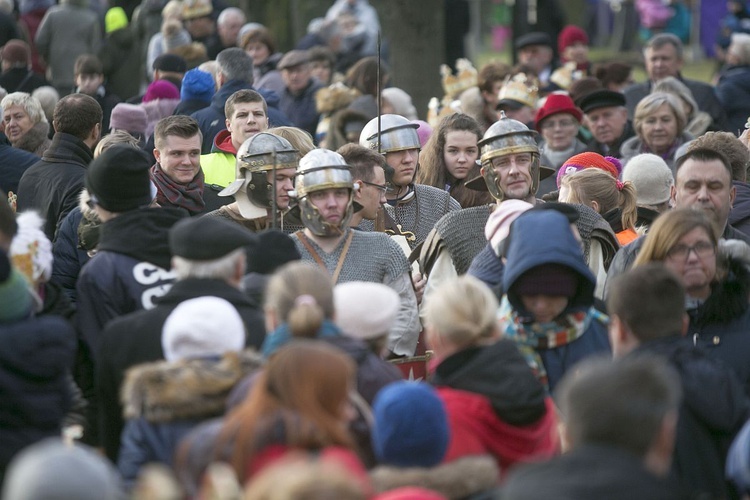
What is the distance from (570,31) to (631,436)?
13951 mm

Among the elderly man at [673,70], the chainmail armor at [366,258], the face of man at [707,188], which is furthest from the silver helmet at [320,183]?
the elderly man at [673,70]

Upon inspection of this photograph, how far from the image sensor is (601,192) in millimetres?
7996

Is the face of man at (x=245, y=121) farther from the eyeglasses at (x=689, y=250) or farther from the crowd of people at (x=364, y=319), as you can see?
the eyeglasses at (x=689, y=250)

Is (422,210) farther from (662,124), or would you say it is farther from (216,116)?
(662,124)

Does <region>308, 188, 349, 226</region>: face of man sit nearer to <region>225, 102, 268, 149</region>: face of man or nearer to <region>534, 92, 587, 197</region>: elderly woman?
<region>225, 102, 268, 149</region>: face of man

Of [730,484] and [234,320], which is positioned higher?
[234,320]

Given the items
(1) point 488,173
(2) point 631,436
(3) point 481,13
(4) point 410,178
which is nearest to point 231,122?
(4) point 410,178

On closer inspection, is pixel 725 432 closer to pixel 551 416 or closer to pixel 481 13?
pixel 551 416

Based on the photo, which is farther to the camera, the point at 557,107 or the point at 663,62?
the point at 663,62

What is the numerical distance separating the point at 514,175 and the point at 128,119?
4161 mm

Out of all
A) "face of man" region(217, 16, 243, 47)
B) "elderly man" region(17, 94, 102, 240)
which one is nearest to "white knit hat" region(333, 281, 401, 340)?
"elderly man" region(17, 94, 102, 240)

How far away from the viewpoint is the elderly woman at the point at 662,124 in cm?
1057

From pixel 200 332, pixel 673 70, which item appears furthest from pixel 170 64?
pixel 200 332

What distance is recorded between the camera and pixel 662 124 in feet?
34.7
